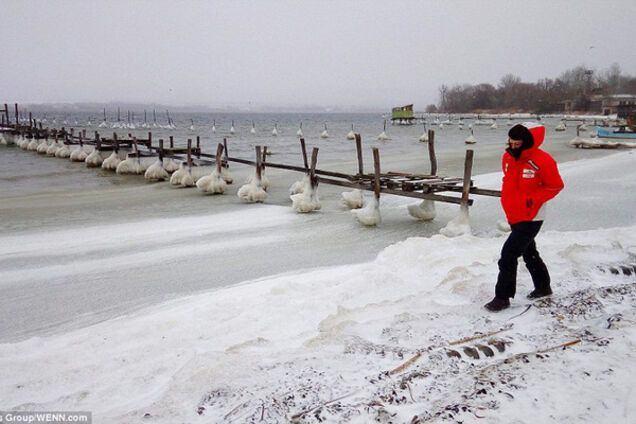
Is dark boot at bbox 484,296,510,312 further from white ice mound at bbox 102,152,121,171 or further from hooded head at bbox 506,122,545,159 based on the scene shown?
white ice mound at bbox 102,152,121,171

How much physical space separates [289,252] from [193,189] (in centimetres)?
993

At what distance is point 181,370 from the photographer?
12.1 ft

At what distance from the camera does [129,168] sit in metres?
22.3

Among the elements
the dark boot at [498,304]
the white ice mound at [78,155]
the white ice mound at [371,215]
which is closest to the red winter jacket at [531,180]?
the dark boot at [498,304]

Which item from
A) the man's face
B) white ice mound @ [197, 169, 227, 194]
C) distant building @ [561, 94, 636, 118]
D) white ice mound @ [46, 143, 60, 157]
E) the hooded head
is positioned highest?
distant building @ [561, 94, 636, 118]

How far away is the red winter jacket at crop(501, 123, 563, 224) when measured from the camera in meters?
4.32

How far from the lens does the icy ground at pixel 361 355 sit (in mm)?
3100

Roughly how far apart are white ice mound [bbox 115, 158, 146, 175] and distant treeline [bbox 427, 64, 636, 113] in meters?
114

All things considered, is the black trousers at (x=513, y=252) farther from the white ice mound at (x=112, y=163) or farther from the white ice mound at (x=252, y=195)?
the white ice mound at (x=112, y=163)

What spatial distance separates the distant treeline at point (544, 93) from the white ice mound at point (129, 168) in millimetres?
113732

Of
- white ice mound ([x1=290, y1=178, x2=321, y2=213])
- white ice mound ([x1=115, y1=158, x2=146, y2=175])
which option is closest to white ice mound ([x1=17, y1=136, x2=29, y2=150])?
white ice mound ([x1=115, y1=158, x2=146, y2=175])

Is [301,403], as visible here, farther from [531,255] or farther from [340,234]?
[340,234]

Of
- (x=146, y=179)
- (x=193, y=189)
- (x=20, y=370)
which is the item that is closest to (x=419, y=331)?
(x=20, y=370)

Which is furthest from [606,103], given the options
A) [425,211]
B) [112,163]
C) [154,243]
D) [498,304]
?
[498,304]
